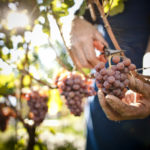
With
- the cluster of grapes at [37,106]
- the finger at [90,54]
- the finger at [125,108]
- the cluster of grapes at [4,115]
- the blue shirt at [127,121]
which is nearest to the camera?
the finger at [125,108]

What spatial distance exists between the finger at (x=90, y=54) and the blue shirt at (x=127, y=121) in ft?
0.67

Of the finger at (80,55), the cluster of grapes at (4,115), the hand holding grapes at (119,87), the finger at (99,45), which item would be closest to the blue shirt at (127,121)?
the finger at (99,45)

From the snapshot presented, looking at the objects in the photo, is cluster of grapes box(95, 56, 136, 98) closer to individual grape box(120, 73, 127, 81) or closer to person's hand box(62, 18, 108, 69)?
individual grape box(120, 73, 127, 81)

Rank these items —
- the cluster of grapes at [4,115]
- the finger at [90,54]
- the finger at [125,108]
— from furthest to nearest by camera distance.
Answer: the cluster of grapes at [4,115] → the finger at [90,54] → the finger at [125,108]

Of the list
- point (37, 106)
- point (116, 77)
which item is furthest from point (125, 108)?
point (37, 106)

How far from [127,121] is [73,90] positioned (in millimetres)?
591

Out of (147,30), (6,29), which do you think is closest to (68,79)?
(147,30)

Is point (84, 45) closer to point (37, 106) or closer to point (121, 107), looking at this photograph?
point (121, 107)

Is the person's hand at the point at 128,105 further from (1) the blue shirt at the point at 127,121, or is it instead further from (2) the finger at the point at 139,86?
(1) the blue shirt at the point at 127,121

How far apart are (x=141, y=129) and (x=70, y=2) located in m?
1.14

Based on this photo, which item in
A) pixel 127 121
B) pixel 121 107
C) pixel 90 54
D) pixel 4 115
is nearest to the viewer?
pixel 121 107

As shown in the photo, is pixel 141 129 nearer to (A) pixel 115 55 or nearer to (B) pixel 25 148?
(A) pixel 115 55

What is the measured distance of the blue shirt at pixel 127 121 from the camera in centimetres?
109

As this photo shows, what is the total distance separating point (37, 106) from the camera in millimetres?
1429
